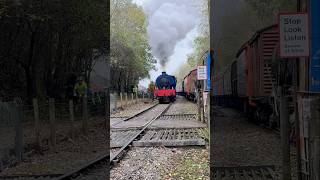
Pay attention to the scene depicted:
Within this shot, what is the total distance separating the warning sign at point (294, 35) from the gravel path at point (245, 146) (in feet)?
10.2

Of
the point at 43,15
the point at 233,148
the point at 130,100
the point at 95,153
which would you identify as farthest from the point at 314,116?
the point at 130,100

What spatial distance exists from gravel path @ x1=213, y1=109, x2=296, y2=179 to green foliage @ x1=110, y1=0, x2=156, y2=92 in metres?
26.6

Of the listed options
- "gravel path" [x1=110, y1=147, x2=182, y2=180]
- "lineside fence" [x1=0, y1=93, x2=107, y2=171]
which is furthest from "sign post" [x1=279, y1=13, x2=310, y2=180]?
"lineside fence" [x1=0, y1=93, x2=107, y2=171]

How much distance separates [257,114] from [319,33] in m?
8.89

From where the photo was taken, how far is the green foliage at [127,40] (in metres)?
43.4

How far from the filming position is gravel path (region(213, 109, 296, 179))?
32.5 ft

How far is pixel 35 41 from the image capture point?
2297 cm

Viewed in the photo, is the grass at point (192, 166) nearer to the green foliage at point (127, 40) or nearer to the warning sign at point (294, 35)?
the warning sign at point (294, 35)

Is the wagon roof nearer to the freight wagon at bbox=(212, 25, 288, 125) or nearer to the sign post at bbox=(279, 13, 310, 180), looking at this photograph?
the freight wagon at bbox=(212, 25, 288, 125)

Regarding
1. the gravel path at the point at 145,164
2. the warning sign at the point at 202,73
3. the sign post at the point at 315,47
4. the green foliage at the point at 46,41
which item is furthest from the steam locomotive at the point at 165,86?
the sign post at the point at 315,47

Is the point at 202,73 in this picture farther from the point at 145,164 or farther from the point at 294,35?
the point at 294,35

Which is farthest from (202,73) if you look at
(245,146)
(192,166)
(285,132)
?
(285,132)

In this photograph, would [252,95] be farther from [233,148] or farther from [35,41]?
[35,41]

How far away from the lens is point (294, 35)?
19.6 feet
